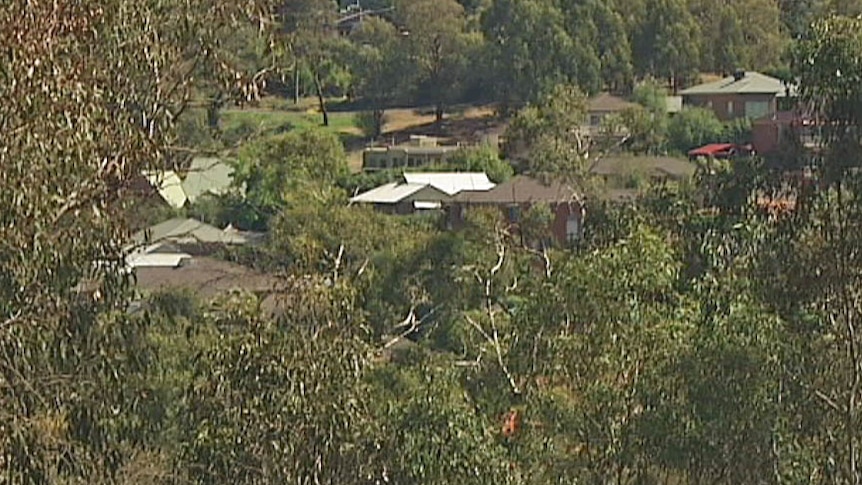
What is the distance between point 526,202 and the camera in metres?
22.9

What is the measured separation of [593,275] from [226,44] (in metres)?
2.36

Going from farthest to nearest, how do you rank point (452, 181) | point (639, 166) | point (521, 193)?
Answer: point (452, 181) → point (521, 193) → point (639, 166)

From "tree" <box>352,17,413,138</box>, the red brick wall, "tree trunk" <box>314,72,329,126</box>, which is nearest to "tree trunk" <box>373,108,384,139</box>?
"tree" <box>352,17,413,138</box>

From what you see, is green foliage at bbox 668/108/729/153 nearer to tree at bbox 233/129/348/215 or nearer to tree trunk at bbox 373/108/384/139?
tree trunk at bbox 373/108/384/139

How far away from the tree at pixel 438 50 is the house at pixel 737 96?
19.4ft

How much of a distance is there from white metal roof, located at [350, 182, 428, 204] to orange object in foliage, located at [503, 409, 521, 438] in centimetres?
1670

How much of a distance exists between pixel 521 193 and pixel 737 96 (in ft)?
34.8

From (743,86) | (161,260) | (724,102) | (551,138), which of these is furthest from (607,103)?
(161,260)

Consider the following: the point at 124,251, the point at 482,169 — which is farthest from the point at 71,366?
the point at 482,169

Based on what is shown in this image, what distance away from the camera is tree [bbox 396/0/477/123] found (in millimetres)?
37375

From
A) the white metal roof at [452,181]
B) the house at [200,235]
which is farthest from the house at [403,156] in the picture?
the house at [200,235]

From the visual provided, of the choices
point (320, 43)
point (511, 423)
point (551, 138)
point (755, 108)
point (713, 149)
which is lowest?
point (713, 149)

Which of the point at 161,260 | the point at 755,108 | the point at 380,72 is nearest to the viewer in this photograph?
the point at 161,260

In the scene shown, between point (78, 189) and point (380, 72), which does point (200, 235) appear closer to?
point (380, 72)
